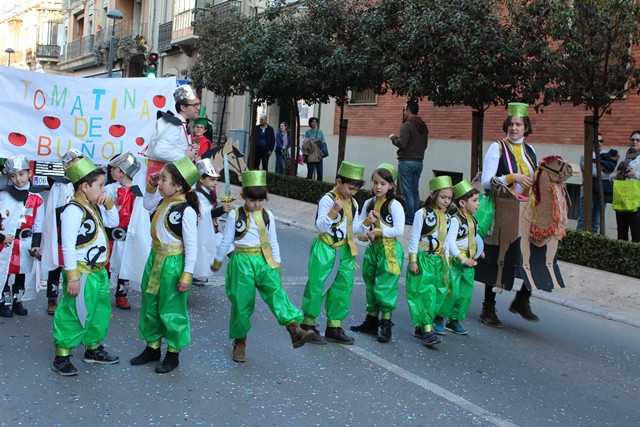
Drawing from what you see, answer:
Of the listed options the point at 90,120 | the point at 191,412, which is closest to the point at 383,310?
the point at 191,412

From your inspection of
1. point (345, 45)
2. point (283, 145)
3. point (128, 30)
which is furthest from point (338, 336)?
point (128, 30)

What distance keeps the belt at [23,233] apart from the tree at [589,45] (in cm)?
674

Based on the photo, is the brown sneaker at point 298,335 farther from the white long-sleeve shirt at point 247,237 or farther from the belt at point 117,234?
the belt at point 117,234

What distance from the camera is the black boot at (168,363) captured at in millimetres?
5543

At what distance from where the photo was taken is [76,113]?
831 cm

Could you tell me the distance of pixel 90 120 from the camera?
8367 millimetres

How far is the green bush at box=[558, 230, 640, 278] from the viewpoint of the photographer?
372 inches

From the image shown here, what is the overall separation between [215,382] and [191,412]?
1.98ft

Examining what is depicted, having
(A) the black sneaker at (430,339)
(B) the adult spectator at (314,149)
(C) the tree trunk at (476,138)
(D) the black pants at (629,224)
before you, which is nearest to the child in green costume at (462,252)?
(A) the black sneaker at (430,339)

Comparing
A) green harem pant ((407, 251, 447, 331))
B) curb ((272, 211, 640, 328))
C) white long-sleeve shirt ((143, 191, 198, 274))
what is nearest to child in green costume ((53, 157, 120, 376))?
white long-sleeve shirt ((143, 191, 198, 274))

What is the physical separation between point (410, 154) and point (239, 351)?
805 cm

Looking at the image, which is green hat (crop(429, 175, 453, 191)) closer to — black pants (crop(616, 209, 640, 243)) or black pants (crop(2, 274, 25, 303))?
black pants (crop(2, 274, 25, 303))

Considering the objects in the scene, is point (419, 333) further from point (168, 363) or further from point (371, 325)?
point (168, 363)

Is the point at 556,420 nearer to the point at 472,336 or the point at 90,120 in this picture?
the point at 472,336
